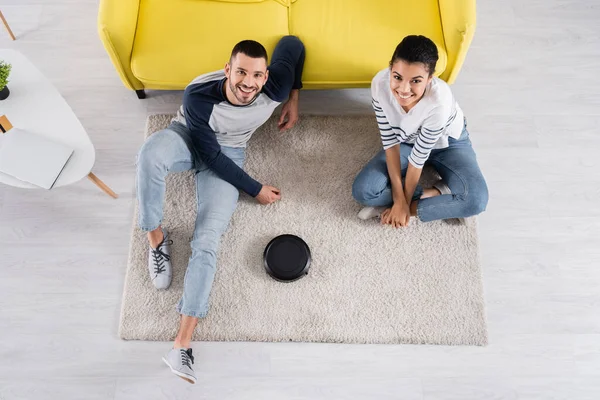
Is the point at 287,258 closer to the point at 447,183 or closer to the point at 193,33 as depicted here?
the point at 447,183

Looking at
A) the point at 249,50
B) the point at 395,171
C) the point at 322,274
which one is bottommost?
the point at 322,274

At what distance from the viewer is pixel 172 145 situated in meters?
1.95

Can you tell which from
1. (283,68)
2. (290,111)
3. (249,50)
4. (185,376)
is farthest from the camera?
(290,111)

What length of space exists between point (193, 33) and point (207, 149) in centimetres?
50

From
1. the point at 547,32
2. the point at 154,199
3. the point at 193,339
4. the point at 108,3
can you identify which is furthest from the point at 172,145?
the point at 547,32

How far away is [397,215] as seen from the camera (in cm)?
212

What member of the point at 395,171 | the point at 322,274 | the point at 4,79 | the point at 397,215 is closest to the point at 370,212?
the point at 397,215

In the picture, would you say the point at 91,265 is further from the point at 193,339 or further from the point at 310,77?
the point at 310,77

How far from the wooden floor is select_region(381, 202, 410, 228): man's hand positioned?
393mm

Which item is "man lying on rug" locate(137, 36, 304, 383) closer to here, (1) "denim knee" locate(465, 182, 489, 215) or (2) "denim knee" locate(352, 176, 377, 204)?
(2) "denim knee" locate(352, 176, 377, 204)

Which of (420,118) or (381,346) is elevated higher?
(420,118)

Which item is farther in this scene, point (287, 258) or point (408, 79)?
point (287, 258)

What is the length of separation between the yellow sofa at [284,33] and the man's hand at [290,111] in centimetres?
11

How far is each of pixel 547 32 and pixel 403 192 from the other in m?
1.25
